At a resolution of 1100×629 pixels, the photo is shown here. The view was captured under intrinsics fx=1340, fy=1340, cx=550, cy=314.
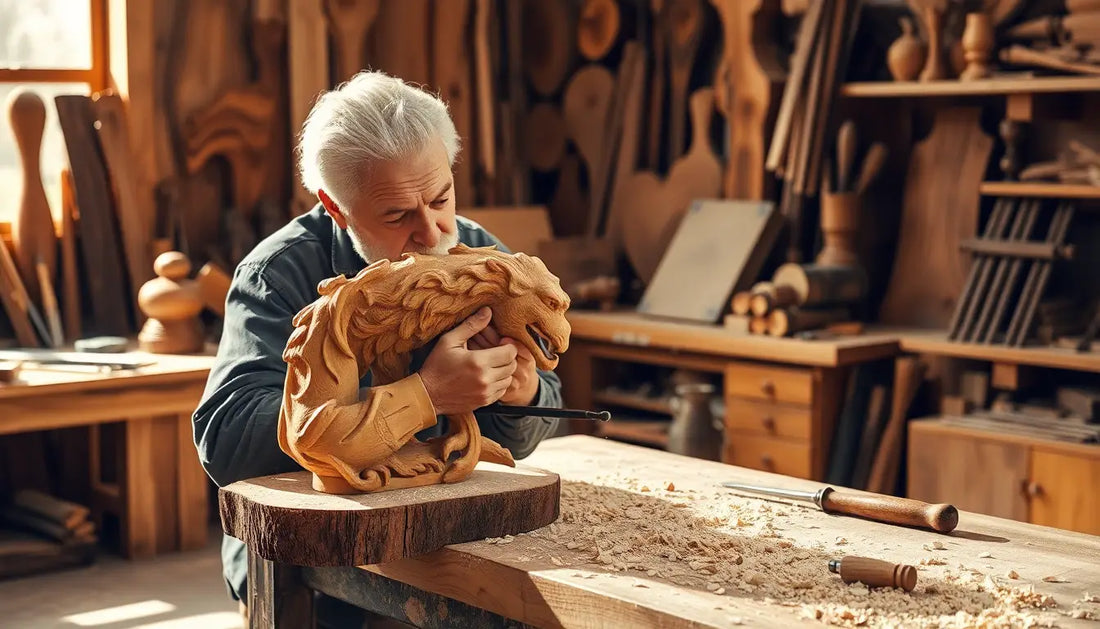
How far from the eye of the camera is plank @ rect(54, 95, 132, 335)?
4.64 meters

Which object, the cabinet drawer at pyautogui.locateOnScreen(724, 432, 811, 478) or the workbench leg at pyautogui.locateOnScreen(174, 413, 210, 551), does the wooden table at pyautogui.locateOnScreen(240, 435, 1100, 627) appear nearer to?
the cabinet drawer at pyautogui.locateOnScreen(724, 432, 811, 478)

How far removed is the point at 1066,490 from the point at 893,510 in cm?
182

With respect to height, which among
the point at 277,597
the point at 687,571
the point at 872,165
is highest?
the point at 872,165

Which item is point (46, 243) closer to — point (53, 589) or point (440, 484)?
point (53, 589)

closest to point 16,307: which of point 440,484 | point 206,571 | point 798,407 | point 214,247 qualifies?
point 214,247

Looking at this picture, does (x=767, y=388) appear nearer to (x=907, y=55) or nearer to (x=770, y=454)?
(x=770, y=454)

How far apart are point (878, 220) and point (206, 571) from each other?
8.46 ft

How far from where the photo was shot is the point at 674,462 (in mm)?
2621

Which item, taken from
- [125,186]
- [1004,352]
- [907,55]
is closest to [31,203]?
[125,186]

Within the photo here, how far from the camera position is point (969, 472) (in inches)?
155

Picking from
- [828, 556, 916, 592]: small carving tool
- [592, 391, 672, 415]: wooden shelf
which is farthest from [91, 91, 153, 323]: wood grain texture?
[828, 556, 916, 592]: small carving tool

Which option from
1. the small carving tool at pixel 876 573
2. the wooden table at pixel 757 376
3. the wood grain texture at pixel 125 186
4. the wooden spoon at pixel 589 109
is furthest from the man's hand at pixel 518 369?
the wooden spoon at pixel 589 109

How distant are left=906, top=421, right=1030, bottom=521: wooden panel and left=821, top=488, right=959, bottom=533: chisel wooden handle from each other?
1.77 m

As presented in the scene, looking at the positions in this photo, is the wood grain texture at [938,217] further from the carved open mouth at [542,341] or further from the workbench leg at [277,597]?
the workbench leg at [277,597]
